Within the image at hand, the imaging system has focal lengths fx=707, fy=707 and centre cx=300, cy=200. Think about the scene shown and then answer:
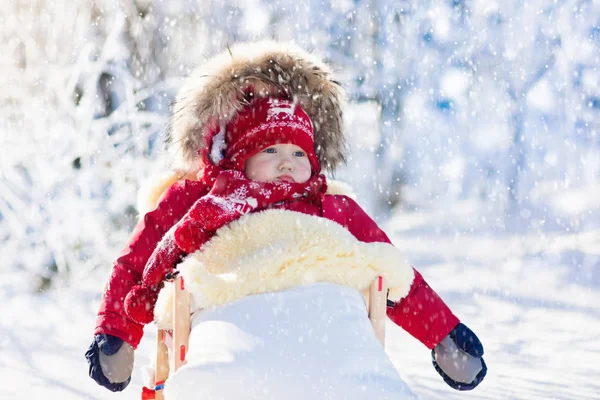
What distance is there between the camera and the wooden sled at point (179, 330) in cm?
198

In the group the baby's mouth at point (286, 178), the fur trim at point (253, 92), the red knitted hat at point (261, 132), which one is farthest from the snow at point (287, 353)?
the fur trim at point (253, 92)

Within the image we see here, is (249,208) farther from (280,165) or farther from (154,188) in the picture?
(154,188)

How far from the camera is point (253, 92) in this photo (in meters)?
2.55

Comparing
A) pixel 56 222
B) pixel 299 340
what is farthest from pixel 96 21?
pixel 299 340

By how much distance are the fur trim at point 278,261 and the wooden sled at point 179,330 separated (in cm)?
3

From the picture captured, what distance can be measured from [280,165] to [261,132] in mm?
144

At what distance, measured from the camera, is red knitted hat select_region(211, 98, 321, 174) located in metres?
2.42

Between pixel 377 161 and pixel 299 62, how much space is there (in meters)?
4.04

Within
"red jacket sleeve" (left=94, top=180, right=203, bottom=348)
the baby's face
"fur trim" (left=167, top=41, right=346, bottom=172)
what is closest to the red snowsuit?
A: "red jacket sleeve" (left=94, top=180, right=203, bottom=348)

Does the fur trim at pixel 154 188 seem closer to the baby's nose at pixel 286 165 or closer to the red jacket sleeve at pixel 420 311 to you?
the baby's nose at pixel 286 165

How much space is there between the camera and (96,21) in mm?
6039

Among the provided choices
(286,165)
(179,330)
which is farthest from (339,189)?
(179,330)

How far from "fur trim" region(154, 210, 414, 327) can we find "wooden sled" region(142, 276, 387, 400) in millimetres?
30

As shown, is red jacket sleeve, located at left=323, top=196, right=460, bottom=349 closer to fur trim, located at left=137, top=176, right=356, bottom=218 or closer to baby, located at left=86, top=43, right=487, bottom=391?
baby, located at left=86, top=43, right=487, bottom=391
